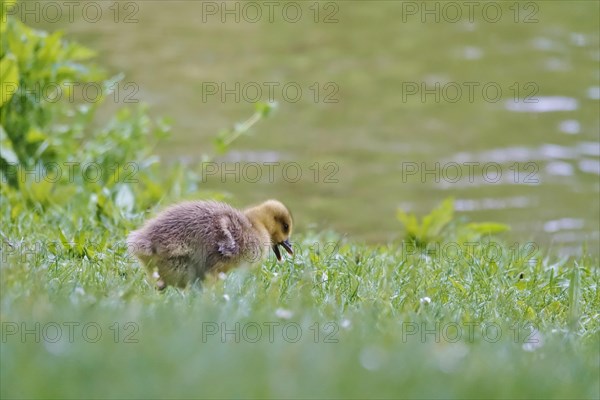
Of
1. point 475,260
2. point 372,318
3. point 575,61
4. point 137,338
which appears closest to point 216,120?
point 575,61

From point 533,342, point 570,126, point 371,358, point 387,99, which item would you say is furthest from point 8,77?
point 570,126

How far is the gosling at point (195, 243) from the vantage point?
5.50m

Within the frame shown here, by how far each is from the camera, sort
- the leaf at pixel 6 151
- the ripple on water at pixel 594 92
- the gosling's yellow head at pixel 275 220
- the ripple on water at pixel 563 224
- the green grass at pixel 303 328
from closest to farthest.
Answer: the green grass at pixel 303 328
the gosling's yellow head at pixel 275 220
the leaf at pixel 6 151
the ripple on water at pixel 563 224
the ripple on water at pixel 594 92

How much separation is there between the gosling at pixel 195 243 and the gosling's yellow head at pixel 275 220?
19 centimetres

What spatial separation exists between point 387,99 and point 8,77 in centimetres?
693

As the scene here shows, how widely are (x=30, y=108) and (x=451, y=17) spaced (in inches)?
422

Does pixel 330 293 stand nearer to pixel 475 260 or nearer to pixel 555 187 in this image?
pixel 475 260

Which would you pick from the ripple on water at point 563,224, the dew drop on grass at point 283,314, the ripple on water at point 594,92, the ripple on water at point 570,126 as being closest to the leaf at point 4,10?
the dew drop on grass at point 283,314

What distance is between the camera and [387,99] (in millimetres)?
14406

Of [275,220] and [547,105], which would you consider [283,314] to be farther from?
[547,105]

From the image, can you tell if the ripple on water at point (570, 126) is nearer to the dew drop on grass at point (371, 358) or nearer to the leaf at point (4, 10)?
the leaf at point (4, 10)

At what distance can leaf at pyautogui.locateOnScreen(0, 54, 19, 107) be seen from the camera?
8.23 m

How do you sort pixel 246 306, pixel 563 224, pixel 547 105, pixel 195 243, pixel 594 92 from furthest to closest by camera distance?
pixel 594 92 < pixel 547 105 < pixel 563 224 < pixel 195 243 < pixel 246 306

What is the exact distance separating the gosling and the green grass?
0.14 metres
